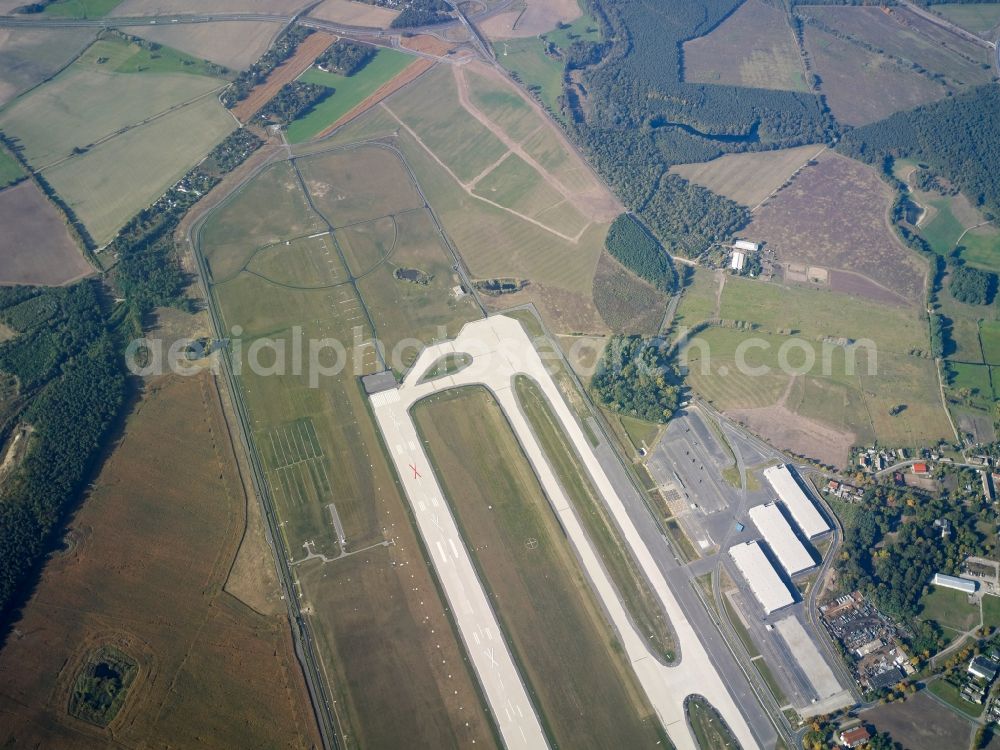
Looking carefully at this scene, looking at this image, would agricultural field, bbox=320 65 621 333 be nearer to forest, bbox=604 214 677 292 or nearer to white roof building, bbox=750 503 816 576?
forest, bbox=604 214 677 292

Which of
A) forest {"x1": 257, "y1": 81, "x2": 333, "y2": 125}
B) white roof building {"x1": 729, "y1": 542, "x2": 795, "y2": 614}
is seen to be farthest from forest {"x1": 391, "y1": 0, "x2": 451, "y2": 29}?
white roof building {"x1": 729, "y1": 542, "x2": 795, "y2": 614}

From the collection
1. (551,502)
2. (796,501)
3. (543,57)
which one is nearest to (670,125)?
(543,57)

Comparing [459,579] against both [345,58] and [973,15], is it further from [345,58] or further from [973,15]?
[973,15]

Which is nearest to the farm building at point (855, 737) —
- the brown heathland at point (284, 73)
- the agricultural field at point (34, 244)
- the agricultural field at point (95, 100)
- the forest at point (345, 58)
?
the agricultural field at point (34, 244)

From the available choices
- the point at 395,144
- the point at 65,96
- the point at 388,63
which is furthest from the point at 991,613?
the point at 65,96

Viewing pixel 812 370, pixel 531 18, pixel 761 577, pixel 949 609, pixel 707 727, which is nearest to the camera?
pixel 707 727

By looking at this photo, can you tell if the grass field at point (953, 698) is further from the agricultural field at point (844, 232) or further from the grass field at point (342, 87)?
the grass field at point (342, 87)

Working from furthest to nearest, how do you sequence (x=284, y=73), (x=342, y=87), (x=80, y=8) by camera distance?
(x=80, y=8), (x=284, y=73), (x=342, y=87)
